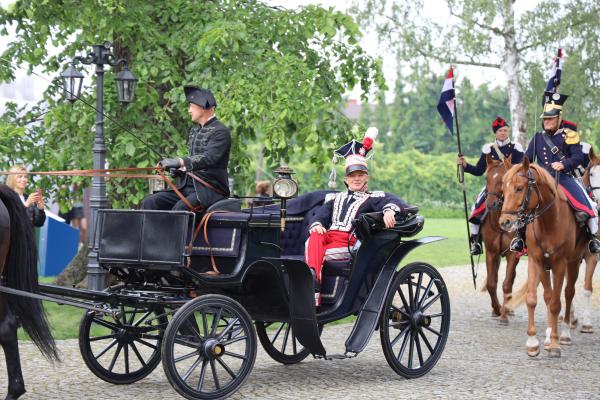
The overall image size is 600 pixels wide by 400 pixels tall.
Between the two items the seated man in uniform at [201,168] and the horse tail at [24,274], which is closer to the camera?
the horse tail at [24,274]

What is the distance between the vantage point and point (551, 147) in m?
10.2

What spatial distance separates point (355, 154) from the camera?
781 centimetres

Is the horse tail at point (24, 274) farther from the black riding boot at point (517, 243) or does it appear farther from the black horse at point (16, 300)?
the black riding boot at point (517, 243)

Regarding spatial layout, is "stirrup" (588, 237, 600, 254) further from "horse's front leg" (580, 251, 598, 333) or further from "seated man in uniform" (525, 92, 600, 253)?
"horse's front leg" (580, 251, 598, 333)

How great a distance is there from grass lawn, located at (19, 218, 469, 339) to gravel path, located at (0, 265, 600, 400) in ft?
1.61

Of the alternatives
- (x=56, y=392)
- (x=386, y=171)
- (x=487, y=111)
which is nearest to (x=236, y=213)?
(x=56, y=392)

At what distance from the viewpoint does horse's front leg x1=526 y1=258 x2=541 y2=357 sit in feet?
29.1

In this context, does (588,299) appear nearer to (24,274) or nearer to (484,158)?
(484,158)

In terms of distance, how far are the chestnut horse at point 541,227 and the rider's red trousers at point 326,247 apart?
68.8 inches

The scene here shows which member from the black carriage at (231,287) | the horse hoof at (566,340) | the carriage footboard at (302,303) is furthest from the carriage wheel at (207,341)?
the horse hoof at (566,340)

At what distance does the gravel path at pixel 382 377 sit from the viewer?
23.4 feet

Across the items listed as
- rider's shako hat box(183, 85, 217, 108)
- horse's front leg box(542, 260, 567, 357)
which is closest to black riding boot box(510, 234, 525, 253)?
horse's front leg box(542, 260, 567, 357)

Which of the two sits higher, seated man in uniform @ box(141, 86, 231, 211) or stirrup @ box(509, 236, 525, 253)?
seated man in uniform @ box(141, 86, 231, 211)

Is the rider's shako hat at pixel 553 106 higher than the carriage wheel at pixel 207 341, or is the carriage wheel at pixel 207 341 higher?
the rider's shako hat at pixel 553 106
